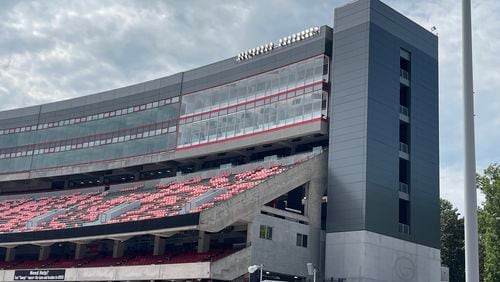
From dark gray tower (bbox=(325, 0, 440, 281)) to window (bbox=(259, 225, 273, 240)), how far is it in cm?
627

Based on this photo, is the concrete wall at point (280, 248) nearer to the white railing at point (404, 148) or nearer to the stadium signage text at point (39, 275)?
the white railing at point (404, 148)

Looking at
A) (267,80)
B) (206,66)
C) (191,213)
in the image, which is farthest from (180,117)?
(191,213)

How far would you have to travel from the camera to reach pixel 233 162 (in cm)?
7675

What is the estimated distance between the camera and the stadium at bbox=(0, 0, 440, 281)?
5684 cm

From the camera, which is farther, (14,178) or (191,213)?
(14,178)

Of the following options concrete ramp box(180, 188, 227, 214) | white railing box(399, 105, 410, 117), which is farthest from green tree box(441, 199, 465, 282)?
concrete ramp box(180, 188, 227, 214)

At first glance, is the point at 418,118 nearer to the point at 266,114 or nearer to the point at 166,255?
the point at 266,114

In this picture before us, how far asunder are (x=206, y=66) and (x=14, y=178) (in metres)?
35.8

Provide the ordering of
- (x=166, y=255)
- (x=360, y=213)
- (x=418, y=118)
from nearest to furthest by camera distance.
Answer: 1. (x=360, y=213)
2. (x=166, y=255)
3. (x=418, y=118)

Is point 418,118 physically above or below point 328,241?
above

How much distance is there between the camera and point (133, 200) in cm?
7244

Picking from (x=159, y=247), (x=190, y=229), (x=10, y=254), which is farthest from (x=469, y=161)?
(x=10, y=254)

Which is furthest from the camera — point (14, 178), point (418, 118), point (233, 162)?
point (14, 178)

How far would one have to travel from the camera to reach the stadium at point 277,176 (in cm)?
5684
